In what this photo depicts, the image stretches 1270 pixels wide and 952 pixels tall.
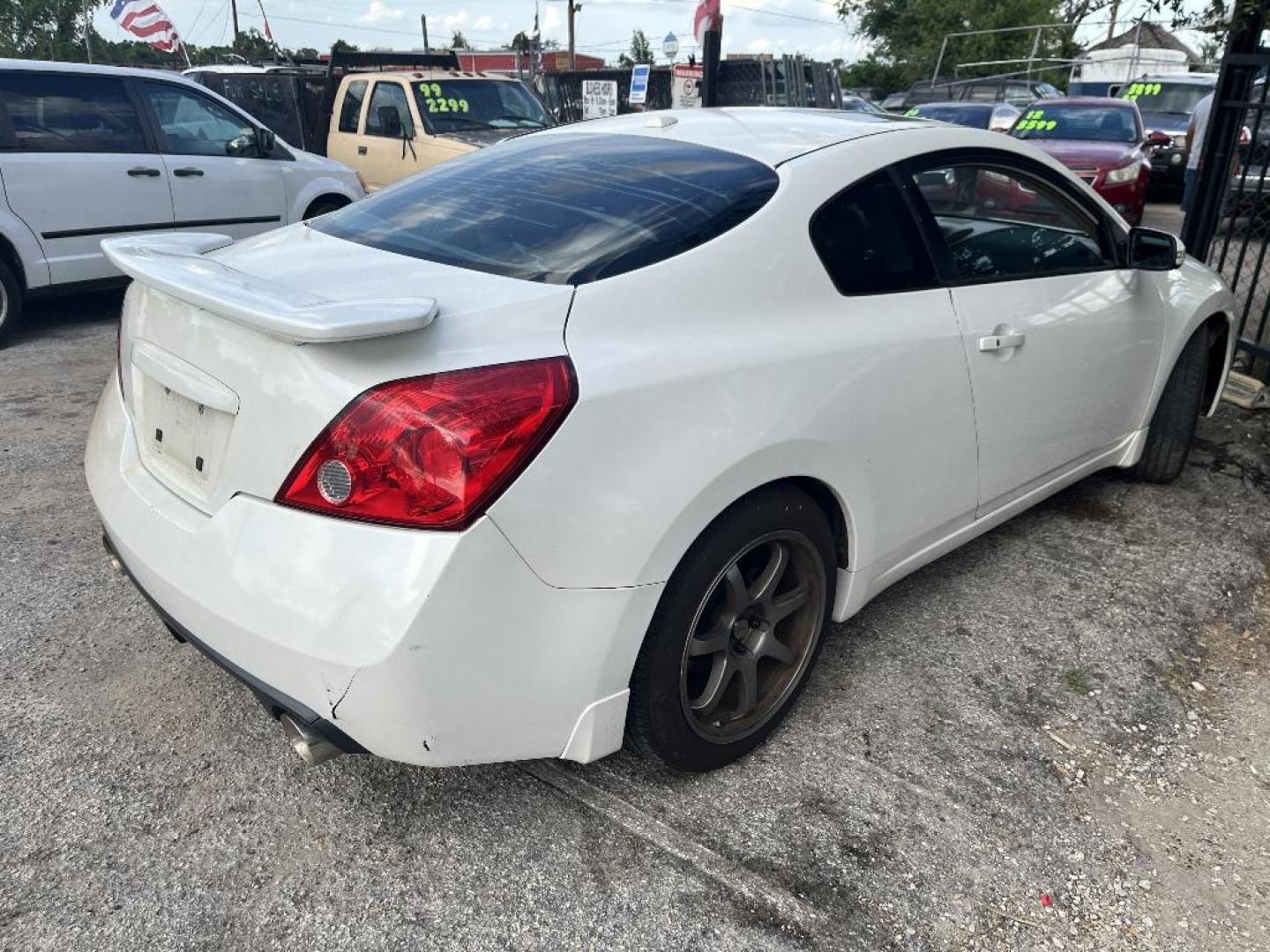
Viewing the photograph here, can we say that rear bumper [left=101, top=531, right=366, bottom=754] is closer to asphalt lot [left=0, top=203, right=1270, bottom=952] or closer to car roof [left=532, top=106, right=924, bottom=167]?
asphalt lot [left=0, top=203, right=1270, bottom=952]

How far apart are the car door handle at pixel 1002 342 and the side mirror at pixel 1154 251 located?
862 mm

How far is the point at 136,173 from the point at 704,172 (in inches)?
217

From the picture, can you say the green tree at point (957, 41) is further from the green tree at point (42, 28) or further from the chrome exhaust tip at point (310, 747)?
the chrome exhaust tip at point (310, 747)

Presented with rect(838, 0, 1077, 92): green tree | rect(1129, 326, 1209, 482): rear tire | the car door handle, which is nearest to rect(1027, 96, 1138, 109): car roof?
rect(1129, 326, 1209, 482): rear tire

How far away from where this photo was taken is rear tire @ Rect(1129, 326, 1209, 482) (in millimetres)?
3869

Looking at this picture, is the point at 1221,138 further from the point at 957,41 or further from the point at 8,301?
the point at 957,41

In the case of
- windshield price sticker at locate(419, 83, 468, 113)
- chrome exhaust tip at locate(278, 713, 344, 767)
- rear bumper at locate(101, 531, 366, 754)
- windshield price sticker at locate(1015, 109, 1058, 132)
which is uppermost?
windshield price sticker at locate(419, 83, 468, 113)

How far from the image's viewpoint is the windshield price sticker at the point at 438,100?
9.45 metres

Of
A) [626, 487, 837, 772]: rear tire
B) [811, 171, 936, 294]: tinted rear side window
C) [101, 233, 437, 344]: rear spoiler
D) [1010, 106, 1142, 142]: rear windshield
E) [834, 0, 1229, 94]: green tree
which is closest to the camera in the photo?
[101, 233, 437, 344]: rear spoiler

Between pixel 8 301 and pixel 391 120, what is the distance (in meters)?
4.44

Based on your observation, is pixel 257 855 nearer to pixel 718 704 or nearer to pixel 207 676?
pixel 207 676

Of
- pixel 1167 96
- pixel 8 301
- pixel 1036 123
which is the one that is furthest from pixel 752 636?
pixel 1167 96

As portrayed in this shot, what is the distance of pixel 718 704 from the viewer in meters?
2.36

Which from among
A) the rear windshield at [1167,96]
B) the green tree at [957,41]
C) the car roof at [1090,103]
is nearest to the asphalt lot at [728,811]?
the car roof at [1090,103]
